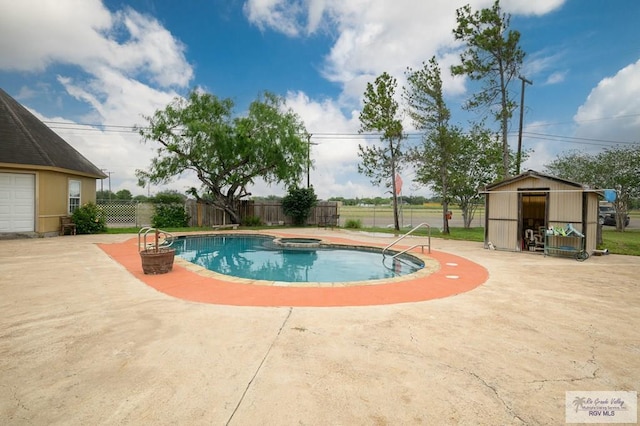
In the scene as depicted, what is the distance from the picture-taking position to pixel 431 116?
51.5 ft

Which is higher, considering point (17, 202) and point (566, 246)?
point (17, 202)

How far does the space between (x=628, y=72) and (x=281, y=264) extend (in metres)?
15.9

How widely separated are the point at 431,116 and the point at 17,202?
18.7m

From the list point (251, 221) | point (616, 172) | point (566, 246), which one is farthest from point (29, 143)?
point (616, 172)

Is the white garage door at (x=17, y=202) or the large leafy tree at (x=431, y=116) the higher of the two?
the large leafy tree at (x=431, y=116)

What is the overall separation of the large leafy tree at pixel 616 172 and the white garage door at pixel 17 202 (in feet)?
99.4

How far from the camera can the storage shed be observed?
8.92 meters

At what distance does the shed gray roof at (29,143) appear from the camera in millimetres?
11445

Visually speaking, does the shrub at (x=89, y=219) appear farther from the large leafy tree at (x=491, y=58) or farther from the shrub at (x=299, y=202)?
the large leafy tree at (x=491, y=58)

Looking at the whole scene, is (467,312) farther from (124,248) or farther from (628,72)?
(628,72)

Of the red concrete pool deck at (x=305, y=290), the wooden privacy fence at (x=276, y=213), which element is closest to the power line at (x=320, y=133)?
the wooden privacy fence at (x=276, y=213)

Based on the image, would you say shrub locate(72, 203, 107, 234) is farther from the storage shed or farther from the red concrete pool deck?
the storage shed

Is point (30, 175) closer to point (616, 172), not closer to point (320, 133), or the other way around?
point (320, 133)

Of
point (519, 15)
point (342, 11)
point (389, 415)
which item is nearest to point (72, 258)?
point (389, 415)
